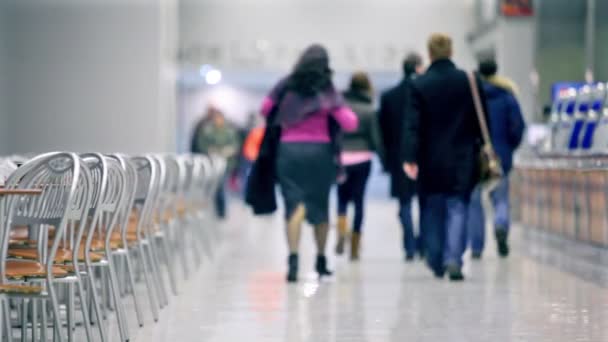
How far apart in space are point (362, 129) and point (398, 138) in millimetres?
334

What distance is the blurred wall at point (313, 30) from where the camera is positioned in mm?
21906

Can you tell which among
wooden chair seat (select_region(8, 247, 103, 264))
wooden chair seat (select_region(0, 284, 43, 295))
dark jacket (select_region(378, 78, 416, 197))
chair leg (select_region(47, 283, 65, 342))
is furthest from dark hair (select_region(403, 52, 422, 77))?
wooden chair seat (select_region(0, 284, 43, 295))

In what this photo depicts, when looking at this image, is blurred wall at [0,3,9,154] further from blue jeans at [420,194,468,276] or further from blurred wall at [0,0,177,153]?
blue jeans at [420,194,468,276]

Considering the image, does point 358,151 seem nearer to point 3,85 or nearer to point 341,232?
point 341,232

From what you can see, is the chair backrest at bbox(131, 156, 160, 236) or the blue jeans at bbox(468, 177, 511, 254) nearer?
the chair backrest at bbox(131, 156, 160, 236)

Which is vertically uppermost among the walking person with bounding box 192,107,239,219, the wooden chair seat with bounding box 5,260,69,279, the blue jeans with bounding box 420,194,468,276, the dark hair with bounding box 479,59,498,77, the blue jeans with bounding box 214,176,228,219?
the dark hair with bounding box 479,59,498,77

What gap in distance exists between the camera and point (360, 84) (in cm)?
1020

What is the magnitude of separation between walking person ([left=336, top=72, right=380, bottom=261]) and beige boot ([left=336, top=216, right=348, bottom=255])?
166mm

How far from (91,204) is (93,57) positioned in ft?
39.4

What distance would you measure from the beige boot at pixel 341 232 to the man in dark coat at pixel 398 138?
1.77ft

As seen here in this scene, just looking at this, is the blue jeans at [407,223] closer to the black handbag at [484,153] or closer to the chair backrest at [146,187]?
the black handbag at [484,153]

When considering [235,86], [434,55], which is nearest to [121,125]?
[235,86]

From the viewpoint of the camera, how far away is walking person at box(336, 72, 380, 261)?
998 centimetres

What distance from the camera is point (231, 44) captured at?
22.0m
